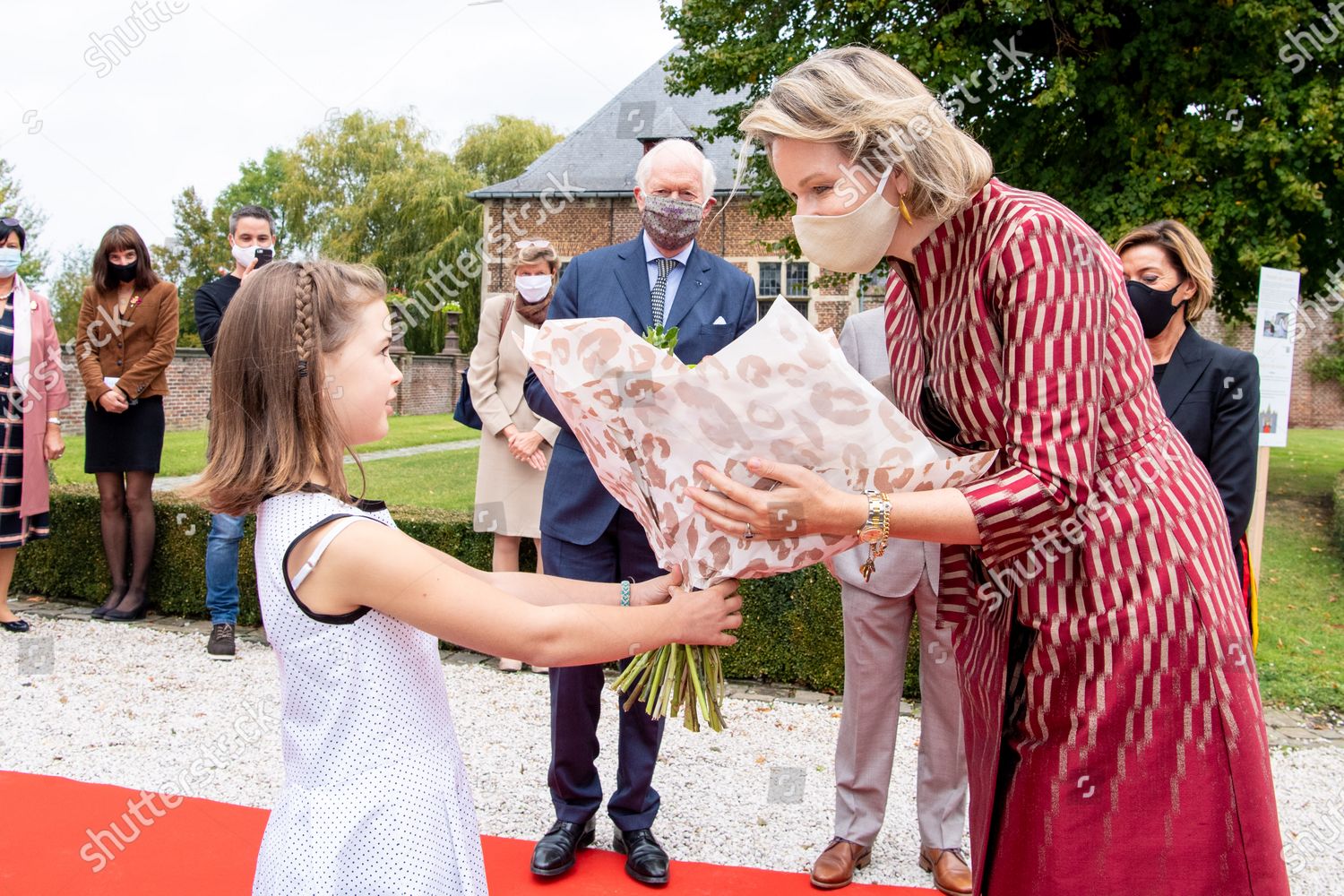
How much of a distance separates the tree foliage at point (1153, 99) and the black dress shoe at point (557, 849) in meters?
10.00

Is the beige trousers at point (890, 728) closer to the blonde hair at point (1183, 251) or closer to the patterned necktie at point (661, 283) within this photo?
the patterned necktie at point (661, 283)

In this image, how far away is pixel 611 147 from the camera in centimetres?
3119

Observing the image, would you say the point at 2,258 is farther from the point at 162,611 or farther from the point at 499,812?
the point at 499,812

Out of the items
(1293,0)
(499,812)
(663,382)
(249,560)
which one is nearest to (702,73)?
(1293,0)

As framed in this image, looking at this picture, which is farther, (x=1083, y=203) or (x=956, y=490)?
(x=1083, y=203)

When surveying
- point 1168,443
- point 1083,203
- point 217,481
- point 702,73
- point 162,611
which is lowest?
point 162,611

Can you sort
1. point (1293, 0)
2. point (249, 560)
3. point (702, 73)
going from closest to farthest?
1. point (249, 560)
2. point (1293, 0)
3. point (702, 73)

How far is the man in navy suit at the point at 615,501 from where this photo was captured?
11.5 feet

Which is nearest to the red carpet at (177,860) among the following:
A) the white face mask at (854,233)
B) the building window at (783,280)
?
the white face mask at (854,233)

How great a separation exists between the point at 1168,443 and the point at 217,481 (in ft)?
5.97

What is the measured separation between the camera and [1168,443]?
6.02 ft

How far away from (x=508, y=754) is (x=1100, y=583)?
359cm

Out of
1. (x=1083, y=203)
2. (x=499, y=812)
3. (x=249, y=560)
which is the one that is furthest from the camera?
(x=1083, y=203)

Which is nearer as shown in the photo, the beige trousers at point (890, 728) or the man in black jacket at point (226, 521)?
the beige trousers at point (890, 728)
